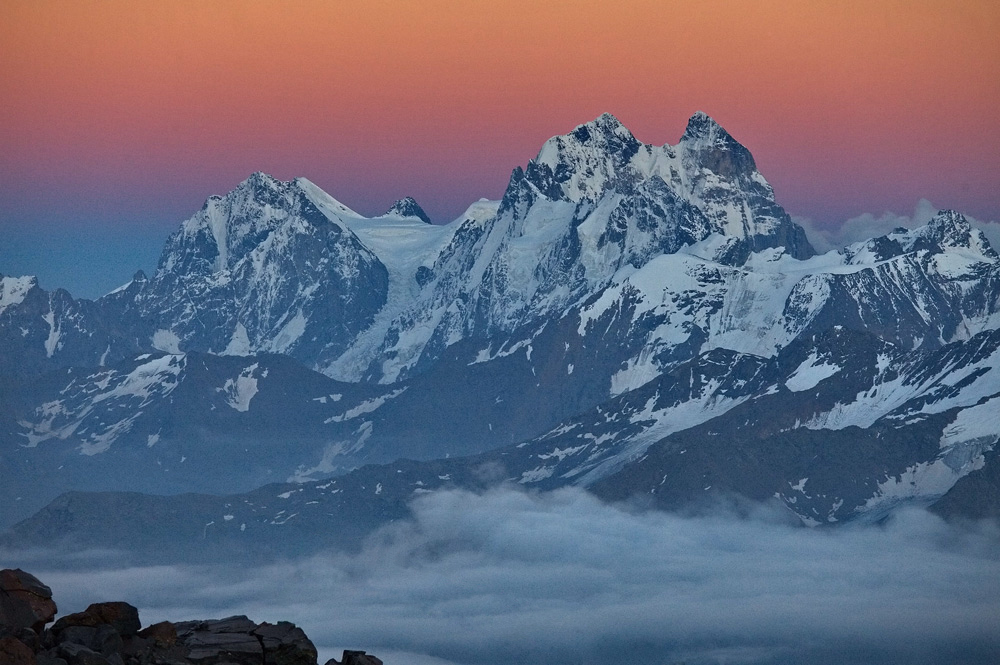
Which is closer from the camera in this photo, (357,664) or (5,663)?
(5,663)

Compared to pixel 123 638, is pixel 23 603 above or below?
above

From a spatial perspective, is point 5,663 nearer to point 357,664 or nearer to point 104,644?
point 104,644

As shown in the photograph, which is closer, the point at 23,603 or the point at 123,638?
the point at 23,603

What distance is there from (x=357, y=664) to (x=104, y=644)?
423 inches

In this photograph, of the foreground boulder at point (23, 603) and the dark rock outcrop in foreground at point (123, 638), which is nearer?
the dark rock outcrop in foreground at point (123, 638)

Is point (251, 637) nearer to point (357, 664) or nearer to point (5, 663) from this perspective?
point (357, 664)

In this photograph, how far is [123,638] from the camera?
97750 millimetres

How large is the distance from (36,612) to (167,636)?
5634 mm

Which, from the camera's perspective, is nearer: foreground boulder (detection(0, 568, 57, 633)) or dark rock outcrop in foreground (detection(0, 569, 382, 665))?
dark rock outcrop in foreground (detection(0, 569, 382, 665))

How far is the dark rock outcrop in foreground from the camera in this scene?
309ft

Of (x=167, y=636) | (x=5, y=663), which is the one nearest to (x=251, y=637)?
(x=167, y=636)

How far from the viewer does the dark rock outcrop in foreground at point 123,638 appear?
94250 mm

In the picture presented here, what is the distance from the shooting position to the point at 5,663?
8869cm

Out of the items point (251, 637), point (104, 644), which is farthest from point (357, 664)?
point (104, 644)
